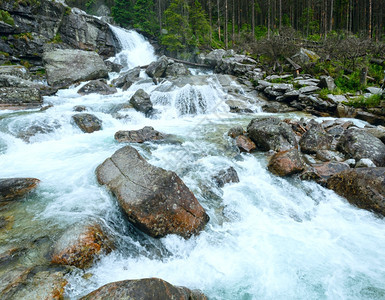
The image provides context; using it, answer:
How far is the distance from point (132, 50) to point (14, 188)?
25.1 metres

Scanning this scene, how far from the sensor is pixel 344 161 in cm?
656

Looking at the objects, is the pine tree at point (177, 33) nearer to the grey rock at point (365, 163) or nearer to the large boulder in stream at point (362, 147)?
the large boulder in stream at point (362, 147)

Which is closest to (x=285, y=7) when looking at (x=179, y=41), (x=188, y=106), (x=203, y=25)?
(x=203, y=25)

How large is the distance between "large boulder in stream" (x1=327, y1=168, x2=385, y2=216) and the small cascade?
22.9 metres

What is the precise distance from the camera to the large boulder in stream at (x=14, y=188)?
185 inches

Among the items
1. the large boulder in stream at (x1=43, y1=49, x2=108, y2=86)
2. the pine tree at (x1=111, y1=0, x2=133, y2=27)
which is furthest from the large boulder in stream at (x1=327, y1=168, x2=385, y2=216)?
the pine tree at (x1=111, y1=0, x2=133, y2=27)

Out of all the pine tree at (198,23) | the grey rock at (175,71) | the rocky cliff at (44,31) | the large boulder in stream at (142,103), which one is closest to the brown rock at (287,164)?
the large boulder in stream at (142,103)

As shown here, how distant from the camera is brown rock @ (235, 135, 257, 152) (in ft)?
26.0

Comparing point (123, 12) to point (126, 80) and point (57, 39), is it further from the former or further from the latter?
point (126, 80)

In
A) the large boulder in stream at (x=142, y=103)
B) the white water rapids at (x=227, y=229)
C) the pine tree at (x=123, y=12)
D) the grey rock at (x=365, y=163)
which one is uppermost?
the pine tree at (x=123, y=12)

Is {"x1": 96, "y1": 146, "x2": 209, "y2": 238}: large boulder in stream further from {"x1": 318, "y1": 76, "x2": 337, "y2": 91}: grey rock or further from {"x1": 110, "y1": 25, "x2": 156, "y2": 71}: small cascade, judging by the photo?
{"x1": 110, "y1": 25, "x2": 156, "y2": 71}: small cascade

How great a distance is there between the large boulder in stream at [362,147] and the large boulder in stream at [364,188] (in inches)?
72.3

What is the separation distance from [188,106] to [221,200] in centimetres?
981

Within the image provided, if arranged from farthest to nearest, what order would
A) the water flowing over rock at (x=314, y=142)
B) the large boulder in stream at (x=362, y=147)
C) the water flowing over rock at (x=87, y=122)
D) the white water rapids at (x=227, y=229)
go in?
the water flowing over rock at (x=87, y=122)
the water flowing over rock at (x=314, y=142)
the large boulder in stream at (x=362, y=147)
the white water rapids at (x=227, y=229)
